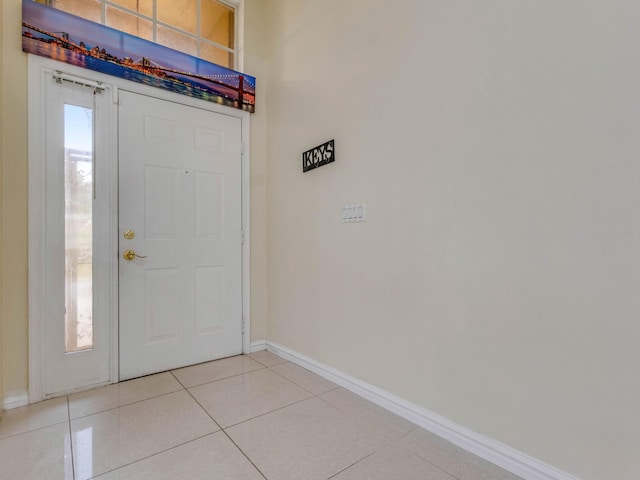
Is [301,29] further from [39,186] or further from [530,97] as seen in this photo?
[39,186]

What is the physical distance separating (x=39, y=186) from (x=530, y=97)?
2.75 m

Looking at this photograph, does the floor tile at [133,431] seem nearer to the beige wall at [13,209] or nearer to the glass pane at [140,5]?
the beige wall at [13,209]

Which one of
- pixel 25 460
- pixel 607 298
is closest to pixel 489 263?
pixel 607 298

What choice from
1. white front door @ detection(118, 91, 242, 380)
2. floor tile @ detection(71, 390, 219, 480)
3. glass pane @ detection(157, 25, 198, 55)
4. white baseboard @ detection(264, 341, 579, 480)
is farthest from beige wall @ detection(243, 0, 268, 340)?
floor tile @ detection(71, 390, 219, 480)

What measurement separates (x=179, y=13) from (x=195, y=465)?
319 centimetres

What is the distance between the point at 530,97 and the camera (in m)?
1.29

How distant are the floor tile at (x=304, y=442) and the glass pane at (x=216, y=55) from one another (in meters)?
2.88

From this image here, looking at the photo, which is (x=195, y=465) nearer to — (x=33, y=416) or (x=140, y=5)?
(x=33, y=416)

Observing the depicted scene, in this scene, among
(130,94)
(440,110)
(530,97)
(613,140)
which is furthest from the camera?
(130,94)

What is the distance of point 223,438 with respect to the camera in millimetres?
1576

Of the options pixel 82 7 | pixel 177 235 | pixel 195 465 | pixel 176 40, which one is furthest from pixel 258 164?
pixel 195 465

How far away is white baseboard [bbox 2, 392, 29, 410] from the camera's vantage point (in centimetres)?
186

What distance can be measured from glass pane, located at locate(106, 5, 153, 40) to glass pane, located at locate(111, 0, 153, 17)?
6 cm

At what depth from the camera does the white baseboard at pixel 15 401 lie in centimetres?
186
